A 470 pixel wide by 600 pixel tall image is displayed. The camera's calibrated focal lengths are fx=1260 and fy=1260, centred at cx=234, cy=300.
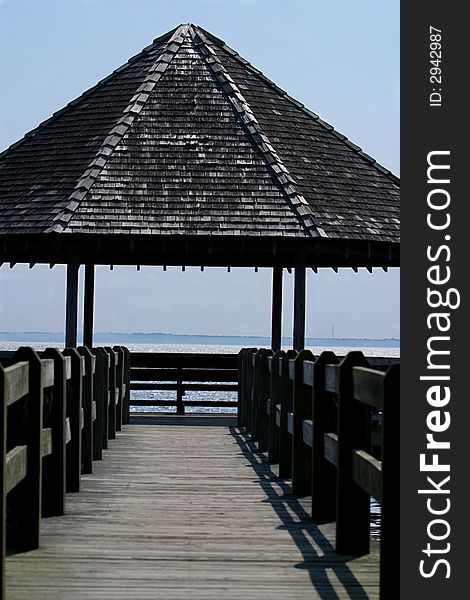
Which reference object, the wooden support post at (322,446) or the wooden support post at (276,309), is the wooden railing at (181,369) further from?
the wooden support post at (322,446)

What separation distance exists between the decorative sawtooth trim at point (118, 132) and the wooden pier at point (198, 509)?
5854 millimetres

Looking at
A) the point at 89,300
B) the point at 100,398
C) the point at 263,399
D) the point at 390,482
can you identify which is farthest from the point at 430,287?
the point at 89,300

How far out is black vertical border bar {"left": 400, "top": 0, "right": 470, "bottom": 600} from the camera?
→ 4.52 metres

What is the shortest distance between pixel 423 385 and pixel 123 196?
1311 cm

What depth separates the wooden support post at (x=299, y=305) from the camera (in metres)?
17.4

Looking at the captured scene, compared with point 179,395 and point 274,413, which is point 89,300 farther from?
point 274,413

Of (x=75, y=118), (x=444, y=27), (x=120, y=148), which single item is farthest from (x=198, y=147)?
(x=444, y=27)

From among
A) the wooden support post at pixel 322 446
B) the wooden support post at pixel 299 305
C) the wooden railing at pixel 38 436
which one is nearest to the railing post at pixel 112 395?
the wooden railing at pixel 38 436

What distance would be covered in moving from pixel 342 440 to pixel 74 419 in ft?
9.14

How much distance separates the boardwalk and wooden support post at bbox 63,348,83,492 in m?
0.13

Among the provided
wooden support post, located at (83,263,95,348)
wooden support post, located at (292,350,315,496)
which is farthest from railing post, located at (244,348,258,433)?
wooden support post, located at (292,350,315,496)

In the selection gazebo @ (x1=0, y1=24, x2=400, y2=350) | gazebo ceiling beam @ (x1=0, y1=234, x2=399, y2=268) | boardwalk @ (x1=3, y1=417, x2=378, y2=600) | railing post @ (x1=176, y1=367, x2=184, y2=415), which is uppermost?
gazebo @ (x1=0, y1=24, x2=400, y2=350)

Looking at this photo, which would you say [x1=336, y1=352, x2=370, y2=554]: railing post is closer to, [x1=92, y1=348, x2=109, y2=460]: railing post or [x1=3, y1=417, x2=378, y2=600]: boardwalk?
[x1=3, y1=417, x2=378, y2=600]: boardwalk

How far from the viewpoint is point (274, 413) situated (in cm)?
1104
